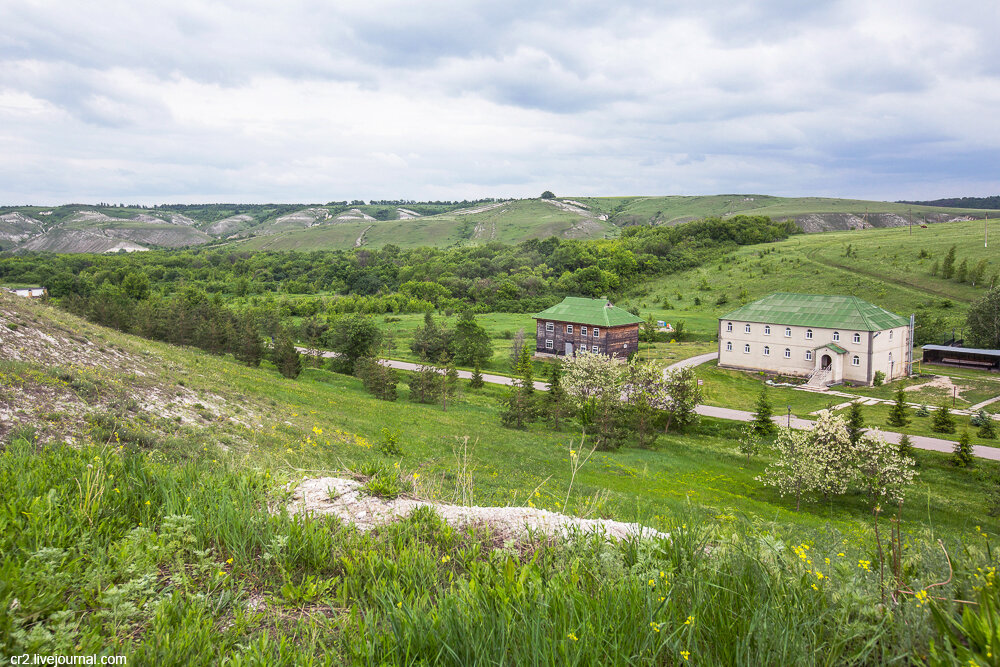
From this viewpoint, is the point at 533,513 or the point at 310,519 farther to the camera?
the point at 533,513

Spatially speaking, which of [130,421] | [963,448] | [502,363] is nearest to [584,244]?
[502,363]

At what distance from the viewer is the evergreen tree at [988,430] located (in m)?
28.7

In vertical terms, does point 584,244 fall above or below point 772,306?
above

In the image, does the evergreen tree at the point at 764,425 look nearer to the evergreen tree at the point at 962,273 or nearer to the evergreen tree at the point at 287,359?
the evergreen tree at the point at 287,359

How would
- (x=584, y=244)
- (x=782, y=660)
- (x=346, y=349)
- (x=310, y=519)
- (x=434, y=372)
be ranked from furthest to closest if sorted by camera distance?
(x=584, y=244), (x=346, y=349), (x=434, y=372), (x=310, y=519), (x=782, y=660)

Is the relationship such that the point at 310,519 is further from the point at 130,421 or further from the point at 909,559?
the point at 130,421

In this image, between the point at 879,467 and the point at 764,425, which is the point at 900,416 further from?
the point at 879,467

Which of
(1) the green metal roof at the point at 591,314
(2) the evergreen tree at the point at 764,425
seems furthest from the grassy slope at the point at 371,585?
(1) the green metal roof at the point at 591,314

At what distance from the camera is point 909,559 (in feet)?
10.7

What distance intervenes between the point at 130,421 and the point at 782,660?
12.4 meters

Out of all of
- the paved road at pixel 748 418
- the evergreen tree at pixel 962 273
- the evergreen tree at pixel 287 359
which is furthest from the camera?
the evergreen tree at pixel 962 273

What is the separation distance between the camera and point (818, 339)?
44219mm

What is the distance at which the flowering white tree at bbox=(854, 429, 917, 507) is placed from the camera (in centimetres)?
2000

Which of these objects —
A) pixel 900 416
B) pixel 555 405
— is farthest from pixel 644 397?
pixel 900 416
